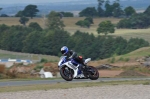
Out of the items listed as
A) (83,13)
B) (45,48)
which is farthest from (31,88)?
(83,13)

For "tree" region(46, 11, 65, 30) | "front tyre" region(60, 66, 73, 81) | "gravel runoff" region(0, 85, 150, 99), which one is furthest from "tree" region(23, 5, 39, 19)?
"gravel runoff" region(0, 85, 150, 99)

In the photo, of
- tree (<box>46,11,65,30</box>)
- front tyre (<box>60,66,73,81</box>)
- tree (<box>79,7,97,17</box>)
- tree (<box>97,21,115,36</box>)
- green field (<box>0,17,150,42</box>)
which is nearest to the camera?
front tyre (<box>60,66,73,81</box>)

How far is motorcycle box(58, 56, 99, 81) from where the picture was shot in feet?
74.9

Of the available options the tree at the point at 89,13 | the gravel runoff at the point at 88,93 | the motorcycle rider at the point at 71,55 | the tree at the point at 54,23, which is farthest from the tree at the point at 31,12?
the gravel runoff at the point at 88,93

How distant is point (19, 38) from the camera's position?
8181 centimetres

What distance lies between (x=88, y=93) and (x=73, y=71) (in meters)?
4.86

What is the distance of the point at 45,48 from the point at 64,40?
2.83 m

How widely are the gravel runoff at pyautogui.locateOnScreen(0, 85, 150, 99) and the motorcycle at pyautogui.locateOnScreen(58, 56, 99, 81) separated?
3369 millimetres

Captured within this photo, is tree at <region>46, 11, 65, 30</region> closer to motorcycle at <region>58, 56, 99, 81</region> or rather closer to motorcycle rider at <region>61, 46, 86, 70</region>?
motorcycle at <region>58, 56, 99, 81</region>

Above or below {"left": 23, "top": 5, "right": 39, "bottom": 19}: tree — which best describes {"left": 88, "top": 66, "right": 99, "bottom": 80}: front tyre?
above

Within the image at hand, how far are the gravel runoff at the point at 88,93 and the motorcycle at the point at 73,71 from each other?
133 inches

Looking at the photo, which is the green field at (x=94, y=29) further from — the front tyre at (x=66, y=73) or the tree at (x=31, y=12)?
the front tyre at (x=66, y=73)

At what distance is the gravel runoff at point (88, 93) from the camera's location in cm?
1758

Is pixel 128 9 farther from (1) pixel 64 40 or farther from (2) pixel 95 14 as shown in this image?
(1) pixel 64 40
